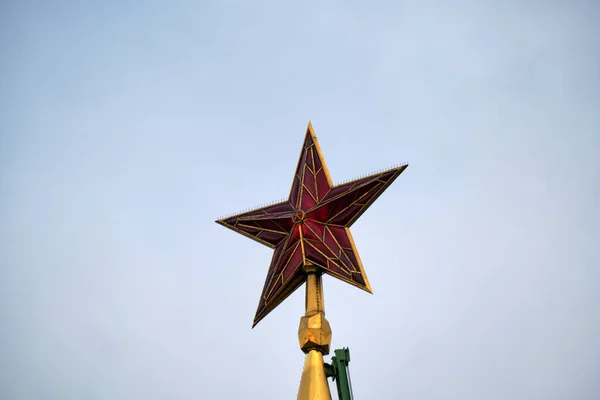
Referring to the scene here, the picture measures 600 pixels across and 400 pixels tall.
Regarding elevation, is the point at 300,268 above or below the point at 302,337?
above

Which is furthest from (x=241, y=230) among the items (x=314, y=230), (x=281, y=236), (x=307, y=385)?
(x=307, y=385)

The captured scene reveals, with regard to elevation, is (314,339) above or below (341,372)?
above

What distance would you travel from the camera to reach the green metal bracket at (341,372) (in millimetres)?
17908

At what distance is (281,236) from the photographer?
21.3 meters

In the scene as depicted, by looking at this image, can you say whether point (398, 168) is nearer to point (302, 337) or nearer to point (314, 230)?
point (314, 230)

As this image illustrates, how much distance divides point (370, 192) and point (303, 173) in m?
3.36

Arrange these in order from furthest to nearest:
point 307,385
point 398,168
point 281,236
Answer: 1. point 281,236
2. point 398,168
3. point 307,385

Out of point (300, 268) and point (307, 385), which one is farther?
point (300, 268)

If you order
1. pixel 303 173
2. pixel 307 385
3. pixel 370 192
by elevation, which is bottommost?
pixel 307 385

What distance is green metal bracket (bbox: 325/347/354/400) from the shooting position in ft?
58.8

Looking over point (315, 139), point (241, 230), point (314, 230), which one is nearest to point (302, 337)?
point (314, 230)

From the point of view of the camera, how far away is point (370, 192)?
64.5ft

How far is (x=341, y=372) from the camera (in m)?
18.1

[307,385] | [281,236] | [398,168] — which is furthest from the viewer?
[281,236]
